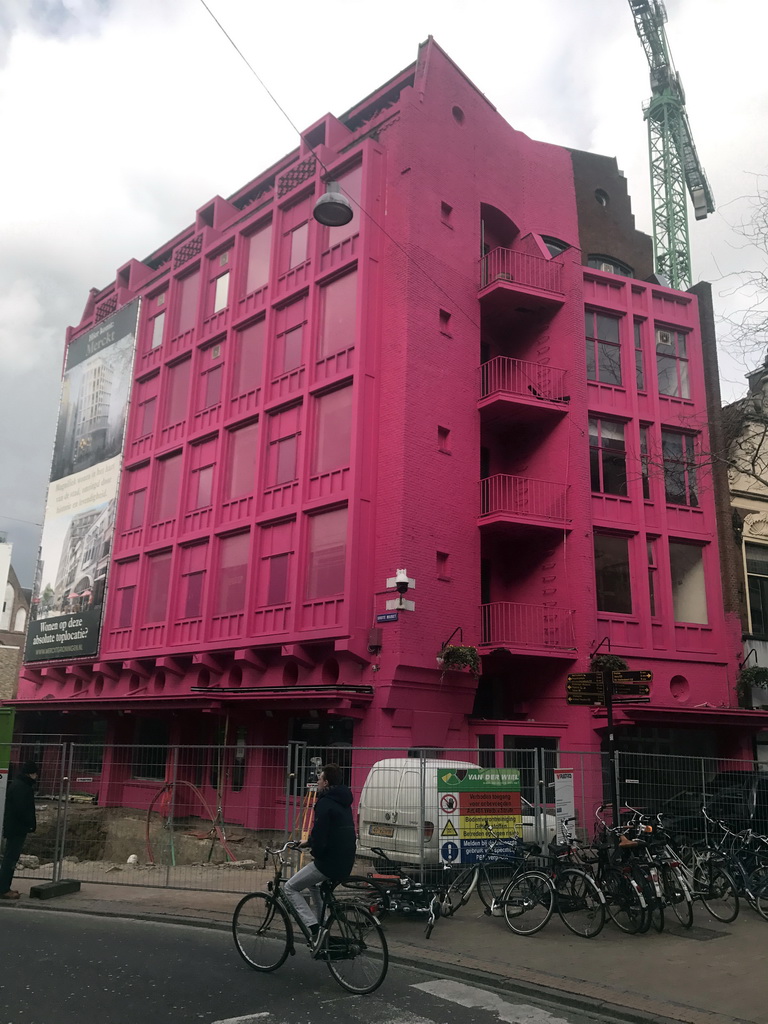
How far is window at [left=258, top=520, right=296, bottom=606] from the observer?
899 inches

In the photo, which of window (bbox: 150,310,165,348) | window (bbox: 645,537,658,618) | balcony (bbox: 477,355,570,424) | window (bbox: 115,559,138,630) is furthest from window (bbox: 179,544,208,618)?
window (bbox: 645,537,658,618)

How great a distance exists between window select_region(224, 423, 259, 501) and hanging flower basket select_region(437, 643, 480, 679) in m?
7.99

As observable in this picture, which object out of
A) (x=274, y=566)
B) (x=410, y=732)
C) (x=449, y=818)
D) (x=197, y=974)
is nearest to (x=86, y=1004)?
(x=197, y=974)

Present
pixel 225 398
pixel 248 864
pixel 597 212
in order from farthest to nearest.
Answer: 1. pixel 597 212
2. pixel 225 398
3. pixel 248 864

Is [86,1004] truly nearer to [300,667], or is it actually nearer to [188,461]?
[300,667]

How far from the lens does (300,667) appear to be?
21.5 m

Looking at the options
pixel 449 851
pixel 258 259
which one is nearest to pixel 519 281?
pixel 258 259

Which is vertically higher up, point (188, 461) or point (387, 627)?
point (188, 461)

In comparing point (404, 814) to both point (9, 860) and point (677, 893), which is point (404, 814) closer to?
point (677, 893)

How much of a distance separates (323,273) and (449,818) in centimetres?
1680

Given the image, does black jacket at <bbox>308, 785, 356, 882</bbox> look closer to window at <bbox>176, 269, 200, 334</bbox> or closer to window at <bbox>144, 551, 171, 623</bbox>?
window at <bbox>144, 551, 171, 623</bbox>

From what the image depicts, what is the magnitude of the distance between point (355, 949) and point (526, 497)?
664 inches

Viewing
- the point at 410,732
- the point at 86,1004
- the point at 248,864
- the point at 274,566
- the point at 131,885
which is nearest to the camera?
the point at 86,1004

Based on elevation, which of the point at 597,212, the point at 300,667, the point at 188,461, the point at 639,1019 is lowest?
the point at 639,1019
